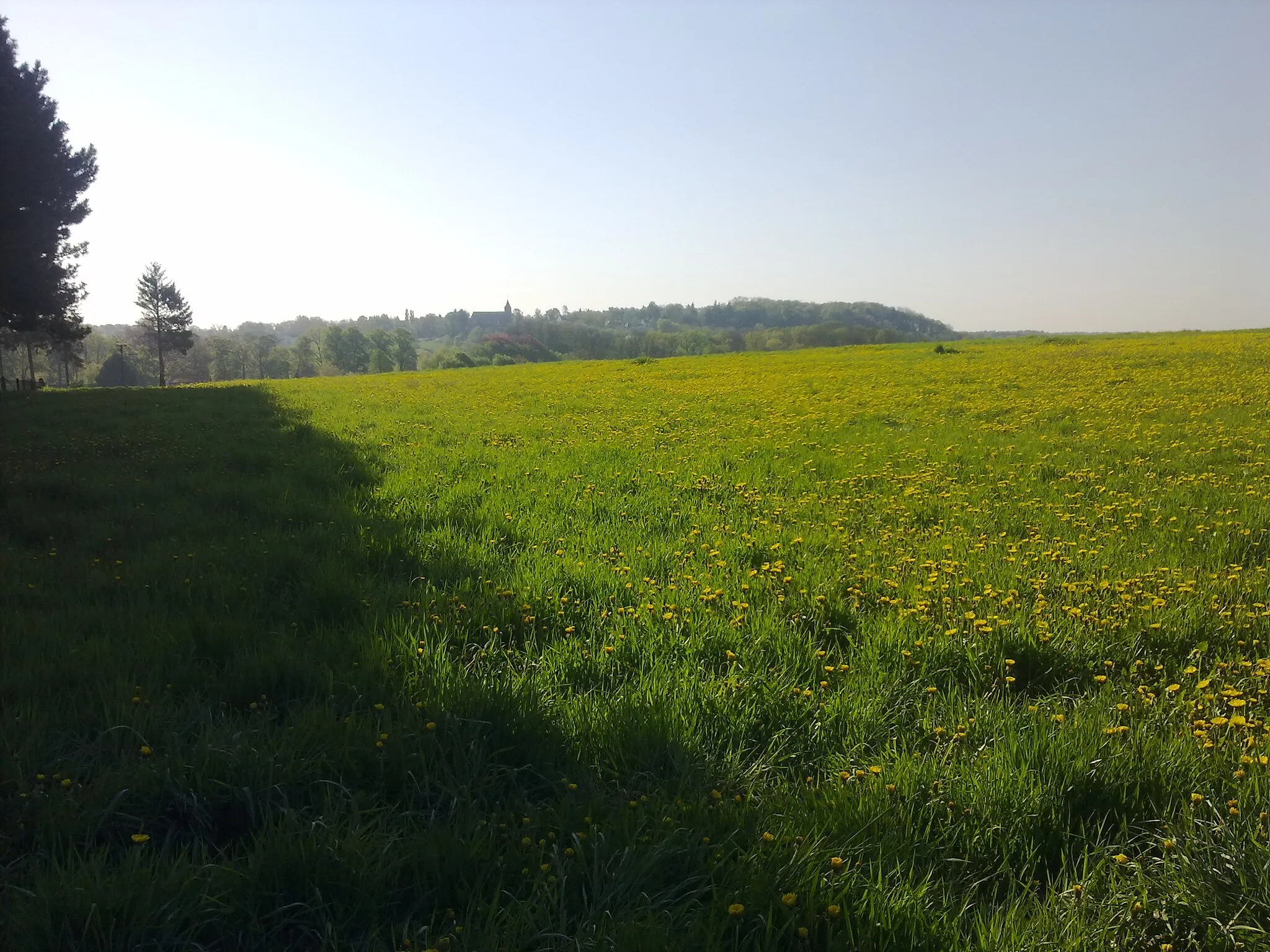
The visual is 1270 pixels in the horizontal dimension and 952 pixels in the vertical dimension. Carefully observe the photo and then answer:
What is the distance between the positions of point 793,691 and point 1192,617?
258cm

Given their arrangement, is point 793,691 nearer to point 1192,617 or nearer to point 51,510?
point 1192,617

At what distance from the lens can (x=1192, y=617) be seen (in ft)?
12.5

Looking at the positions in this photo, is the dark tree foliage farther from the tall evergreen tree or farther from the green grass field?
the tall evergreen tree

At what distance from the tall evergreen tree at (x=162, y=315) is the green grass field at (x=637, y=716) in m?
65.4

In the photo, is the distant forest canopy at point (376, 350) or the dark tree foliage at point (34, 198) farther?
the distant forest canopy at point (376, 350)

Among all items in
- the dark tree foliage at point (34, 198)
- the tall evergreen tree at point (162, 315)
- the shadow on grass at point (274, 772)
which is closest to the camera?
the shadow on grass at point (274, 772)

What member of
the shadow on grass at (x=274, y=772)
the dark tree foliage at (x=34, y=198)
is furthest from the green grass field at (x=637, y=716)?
the dark tree foliage at (x=34, y=198)

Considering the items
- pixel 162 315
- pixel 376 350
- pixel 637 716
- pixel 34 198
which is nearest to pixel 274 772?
pixel 637 716

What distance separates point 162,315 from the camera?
60.3 meters

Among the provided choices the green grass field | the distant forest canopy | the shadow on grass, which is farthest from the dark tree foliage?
the distant forest canopy

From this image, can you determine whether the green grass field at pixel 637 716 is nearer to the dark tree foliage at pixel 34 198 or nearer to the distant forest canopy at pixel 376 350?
the dark tree foliage at pixel 34 198

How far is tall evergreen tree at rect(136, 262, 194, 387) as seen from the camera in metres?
59.4

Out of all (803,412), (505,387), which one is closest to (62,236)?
(505,387)

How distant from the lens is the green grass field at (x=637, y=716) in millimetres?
2004
